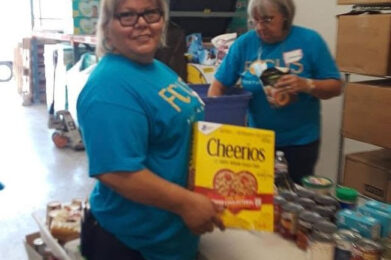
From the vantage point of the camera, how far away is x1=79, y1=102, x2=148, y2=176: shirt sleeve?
1.00 metres

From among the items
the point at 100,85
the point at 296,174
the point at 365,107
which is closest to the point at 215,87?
the point at 296,174

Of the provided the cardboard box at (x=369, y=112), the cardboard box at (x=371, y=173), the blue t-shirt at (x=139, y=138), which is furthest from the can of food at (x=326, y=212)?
the cardboard box at (x=371, y=173)

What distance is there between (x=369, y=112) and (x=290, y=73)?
81cm

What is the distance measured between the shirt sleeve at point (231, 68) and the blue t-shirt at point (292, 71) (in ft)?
0.05

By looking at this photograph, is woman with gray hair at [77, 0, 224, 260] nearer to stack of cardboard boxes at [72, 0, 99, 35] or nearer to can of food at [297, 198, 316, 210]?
can of food at [297, 198, 316, 210]

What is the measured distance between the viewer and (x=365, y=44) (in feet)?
7.66

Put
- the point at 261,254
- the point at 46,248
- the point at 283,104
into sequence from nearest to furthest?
the point at 261,254 < the point at 46,248 < the point at 283,104

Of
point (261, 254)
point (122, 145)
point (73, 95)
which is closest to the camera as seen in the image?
point (122, 145)

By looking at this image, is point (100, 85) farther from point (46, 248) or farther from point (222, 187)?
point (46, 248)

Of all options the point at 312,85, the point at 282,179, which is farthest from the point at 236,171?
the point at 312,85

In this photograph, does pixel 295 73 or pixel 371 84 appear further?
pixel 371 84

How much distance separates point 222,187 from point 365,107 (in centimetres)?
150

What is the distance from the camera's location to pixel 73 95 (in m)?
4.50

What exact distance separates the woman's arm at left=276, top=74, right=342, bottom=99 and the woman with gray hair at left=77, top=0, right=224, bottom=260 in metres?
0.55
